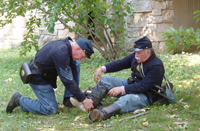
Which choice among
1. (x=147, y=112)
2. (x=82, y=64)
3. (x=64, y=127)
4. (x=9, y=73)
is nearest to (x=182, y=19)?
(x=82, y=64)

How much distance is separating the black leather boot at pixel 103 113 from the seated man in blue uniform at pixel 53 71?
12.8 inches

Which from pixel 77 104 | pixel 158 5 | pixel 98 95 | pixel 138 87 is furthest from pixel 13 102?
pixel 158 5

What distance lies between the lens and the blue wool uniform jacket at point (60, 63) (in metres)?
3.44

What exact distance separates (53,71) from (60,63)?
47cm

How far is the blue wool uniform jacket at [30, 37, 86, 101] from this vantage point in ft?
11.3

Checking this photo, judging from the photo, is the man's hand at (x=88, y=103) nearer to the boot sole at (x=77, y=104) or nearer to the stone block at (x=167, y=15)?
the boot sole at (x=77, y=104)

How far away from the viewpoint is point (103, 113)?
11.1ft

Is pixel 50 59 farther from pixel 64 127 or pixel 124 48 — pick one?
pixel 124 48

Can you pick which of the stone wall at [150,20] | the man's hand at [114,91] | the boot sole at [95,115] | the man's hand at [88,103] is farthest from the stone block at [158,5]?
the boot sole at [95,115]

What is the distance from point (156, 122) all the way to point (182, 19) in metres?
9.80

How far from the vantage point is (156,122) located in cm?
332

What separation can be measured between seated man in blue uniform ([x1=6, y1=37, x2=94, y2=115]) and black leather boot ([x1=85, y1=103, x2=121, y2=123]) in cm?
32

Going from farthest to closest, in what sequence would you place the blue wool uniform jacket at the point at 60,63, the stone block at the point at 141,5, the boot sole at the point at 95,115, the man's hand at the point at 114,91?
the stone block at the point at 141,5 → the man's hand at the point at 114,91 → the blue wool uniform jacket at the point at 60,63 → the boot sole at the point at 95,115

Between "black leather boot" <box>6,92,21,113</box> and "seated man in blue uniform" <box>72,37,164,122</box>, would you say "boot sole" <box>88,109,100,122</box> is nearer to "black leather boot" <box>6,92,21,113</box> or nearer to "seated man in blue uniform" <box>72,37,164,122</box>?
"seated man in blue uniform" <box>72,37,164,122</box>
